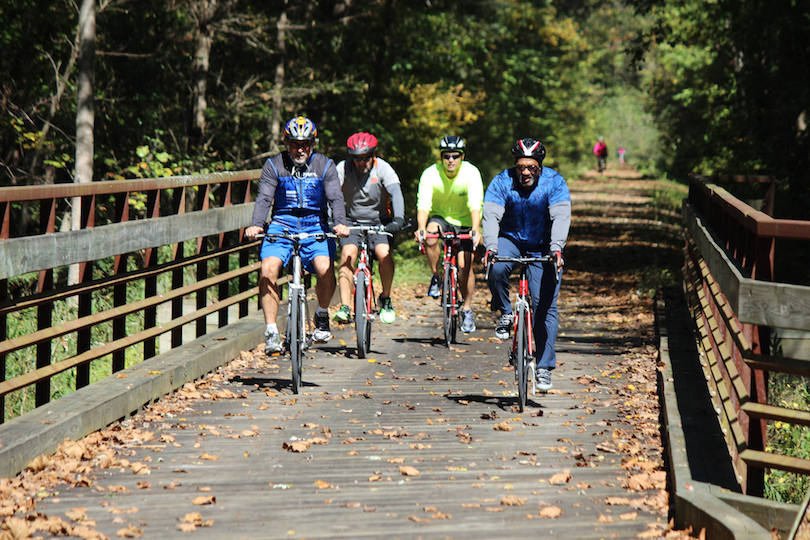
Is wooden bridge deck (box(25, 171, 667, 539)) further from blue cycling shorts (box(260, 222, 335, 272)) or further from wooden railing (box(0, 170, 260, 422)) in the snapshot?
blue cycling shorts (box(260, 222, 335, 272))

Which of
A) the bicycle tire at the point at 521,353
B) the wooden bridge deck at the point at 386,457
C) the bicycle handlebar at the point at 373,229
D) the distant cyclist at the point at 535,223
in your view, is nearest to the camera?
the wooden bridge deck at the point at 386,457

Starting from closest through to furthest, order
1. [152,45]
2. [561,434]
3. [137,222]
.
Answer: [561,434] → [137,222] → [152,45]

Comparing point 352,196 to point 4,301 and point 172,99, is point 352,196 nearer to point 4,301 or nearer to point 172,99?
point 4,301

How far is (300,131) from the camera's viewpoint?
9.72 m

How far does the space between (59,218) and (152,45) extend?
4813mm

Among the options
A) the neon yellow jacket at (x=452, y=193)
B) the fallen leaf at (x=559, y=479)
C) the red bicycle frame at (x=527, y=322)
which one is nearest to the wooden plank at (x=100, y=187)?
the neon yellow jacket at (x=452, y=193)

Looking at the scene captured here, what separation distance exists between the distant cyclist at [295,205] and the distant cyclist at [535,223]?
1504 mm

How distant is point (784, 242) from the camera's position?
62.5 ft

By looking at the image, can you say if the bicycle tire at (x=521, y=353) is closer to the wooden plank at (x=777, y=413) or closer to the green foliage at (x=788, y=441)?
the green foliage at (x=788, y=441)

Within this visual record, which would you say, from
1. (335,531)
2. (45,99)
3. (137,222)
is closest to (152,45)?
(45,99)

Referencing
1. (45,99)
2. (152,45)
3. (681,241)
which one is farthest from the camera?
(681,241)

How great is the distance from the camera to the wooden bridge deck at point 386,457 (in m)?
A: 5.87

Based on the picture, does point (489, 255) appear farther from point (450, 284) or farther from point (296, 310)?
point (450, 284)

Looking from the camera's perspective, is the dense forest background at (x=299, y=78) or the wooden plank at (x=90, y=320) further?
the dense forest background at (x=299, y=78)
